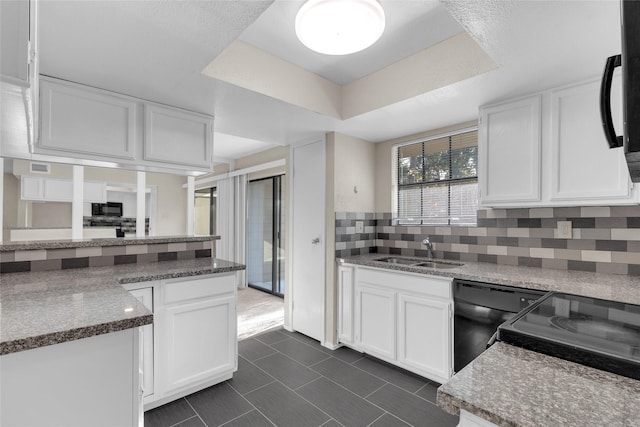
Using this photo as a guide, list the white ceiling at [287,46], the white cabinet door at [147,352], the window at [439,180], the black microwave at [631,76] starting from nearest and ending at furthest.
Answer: the black microwave at [631,76]
the white ceiling at [287,46]
the white cabinet door at [147,352]
the window at [439,180]

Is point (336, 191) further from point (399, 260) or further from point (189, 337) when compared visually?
point (189, 337)

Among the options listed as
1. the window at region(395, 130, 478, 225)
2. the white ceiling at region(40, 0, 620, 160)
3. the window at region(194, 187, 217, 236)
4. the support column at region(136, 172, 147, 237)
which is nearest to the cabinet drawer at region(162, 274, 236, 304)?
the white ceiling at region(40, 0, 620, 160)

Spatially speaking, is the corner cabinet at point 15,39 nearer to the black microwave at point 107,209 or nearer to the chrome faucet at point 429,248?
the chrome faucet at point 429,248

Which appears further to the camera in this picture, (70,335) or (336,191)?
(336,191)

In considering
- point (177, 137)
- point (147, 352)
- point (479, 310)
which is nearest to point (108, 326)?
point (147, 352)

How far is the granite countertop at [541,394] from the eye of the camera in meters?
0.55

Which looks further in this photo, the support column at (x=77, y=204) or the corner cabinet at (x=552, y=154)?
the support column at (x=77, y=204)

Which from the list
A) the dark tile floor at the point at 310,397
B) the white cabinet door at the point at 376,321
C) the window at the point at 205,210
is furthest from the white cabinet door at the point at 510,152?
the window at the point at 205,210

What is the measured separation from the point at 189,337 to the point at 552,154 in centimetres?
283

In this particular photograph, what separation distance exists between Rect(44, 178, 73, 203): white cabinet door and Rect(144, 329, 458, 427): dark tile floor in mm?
2587

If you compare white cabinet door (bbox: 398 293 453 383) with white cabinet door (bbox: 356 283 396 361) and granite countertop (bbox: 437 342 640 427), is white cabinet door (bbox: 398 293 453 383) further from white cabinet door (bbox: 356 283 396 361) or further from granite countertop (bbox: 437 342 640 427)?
granite countertop (bbox: 437 342 640 427)

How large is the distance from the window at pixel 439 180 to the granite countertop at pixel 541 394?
2298mm

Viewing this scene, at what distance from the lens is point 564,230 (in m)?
2.26

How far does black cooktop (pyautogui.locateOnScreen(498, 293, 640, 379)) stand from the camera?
72cm
